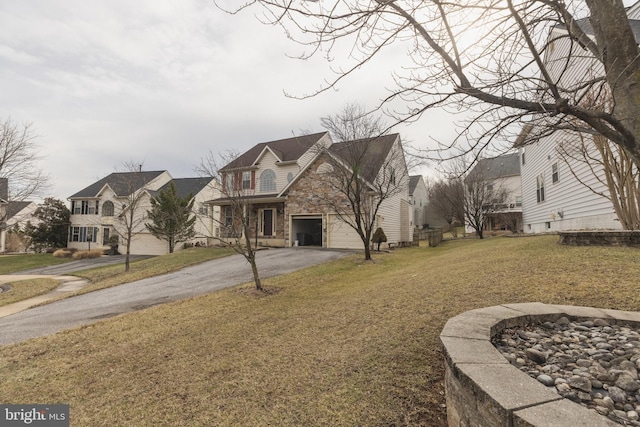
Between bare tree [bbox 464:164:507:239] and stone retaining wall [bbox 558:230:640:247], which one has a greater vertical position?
bare tree [bbox 464:164:507:239]

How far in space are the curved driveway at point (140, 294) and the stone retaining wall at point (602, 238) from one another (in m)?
9.18

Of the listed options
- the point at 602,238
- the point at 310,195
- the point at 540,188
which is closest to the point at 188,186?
the point at 310,195

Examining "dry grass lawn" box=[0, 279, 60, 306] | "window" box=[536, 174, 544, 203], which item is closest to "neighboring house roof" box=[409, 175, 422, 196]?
"window" box=[536, 174, 544, 203]

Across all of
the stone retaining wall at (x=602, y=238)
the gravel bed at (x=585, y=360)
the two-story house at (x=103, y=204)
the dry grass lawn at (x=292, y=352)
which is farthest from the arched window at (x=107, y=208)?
the gravel bed at (x=585, y=360)

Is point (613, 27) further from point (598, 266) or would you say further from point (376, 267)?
point (376, 267)

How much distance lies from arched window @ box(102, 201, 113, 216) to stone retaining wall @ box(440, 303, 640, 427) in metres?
40.2

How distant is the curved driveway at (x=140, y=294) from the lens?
7.49 metres

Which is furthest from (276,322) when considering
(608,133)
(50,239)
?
(50,239)

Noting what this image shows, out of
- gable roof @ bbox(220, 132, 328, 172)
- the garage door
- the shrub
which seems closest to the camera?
the garage door

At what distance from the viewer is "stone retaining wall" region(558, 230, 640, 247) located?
295 inches

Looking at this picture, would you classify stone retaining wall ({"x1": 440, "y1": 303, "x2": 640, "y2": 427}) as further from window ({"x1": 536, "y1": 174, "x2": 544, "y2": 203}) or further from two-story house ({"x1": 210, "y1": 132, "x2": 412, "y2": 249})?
window ({"x1": 536, "y1": 174, "x2": 544, "y2": 203})

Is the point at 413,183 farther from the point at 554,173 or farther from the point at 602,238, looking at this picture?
the point at 602,238

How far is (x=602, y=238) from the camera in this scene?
318 inches

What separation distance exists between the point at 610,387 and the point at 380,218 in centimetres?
1774
